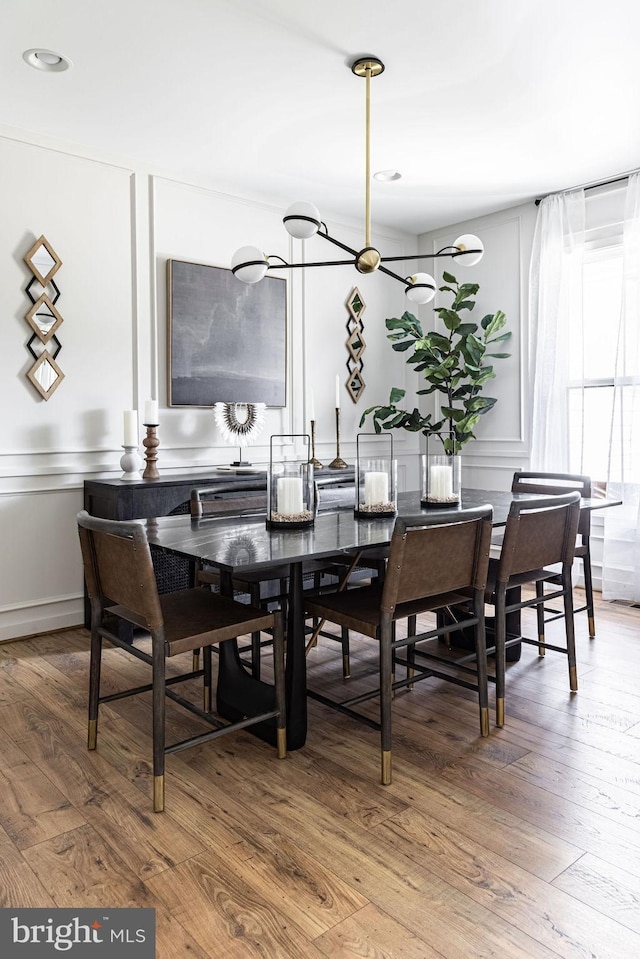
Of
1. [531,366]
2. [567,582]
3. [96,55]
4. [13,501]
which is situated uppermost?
[96,55]

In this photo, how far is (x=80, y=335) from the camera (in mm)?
3666

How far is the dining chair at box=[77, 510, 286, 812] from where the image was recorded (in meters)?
1.85

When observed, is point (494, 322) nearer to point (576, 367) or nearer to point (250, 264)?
point (576, 367)

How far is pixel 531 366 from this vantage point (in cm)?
471

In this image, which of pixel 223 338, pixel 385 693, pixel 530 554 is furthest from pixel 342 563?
pixel 223 338

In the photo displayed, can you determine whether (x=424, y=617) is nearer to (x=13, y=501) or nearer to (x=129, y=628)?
(x=129, y=628)

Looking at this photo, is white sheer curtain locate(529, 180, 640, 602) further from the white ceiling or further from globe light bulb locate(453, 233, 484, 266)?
globe light bulb locate(453, 233, 484, 266)

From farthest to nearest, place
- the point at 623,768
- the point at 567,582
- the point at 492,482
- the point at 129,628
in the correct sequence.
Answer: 1. the point at 492,482
2. the point at 129,628
3. the point at 567,582
4. the point at 623,768

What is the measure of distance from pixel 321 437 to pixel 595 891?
12.0ft

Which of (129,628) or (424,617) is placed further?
(424,617)

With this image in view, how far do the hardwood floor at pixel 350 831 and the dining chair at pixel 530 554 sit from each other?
24 cm

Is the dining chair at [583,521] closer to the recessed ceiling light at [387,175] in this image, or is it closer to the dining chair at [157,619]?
the dining chair at [157,619]

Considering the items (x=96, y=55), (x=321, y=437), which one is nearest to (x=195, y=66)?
(x=96, y=55)

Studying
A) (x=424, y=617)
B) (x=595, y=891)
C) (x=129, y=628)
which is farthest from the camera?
(x=424, y=617)
